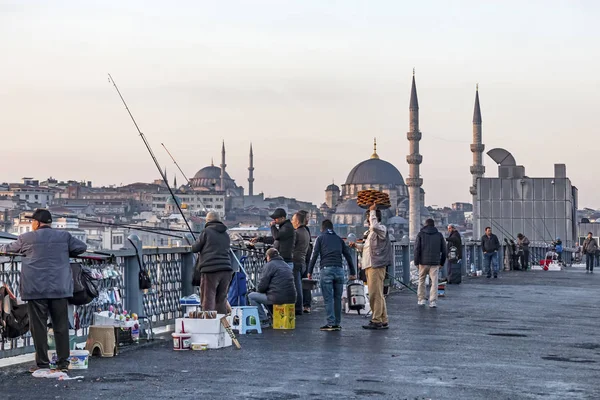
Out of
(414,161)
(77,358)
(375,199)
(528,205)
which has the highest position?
(414,161)

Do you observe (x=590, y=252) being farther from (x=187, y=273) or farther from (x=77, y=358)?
(x=77, y=358)

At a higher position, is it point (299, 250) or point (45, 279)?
point (299, 250)

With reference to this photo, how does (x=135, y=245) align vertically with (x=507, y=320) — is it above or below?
above

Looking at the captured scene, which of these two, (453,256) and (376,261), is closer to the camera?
(376,261)

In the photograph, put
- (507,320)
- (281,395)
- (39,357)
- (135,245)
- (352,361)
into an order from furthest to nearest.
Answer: (507,320)
(135,245)
(352,361)
(39,357)
(281,395)

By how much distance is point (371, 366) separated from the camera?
33.1ft

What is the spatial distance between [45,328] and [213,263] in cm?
318

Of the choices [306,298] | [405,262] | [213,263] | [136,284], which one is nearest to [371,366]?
[213,263]

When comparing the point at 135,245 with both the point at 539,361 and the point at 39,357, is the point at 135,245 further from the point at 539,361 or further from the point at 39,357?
the point at 539,361

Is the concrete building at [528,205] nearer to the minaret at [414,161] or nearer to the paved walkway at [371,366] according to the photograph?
the paved walkway at [371,366]

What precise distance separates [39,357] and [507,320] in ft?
25.7

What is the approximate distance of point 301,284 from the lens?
16.2 meters

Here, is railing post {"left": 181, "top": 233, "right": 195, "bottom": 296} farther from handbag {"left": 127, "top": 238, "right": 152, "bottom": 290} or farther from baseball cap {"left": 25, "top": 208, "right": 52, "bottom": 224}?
baseball cap {"left": 25, "top": 208, "right": 52, "bottom": 224}

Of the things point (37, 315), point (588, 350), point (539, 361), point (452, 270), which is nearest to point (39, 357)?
point (37, 315)
